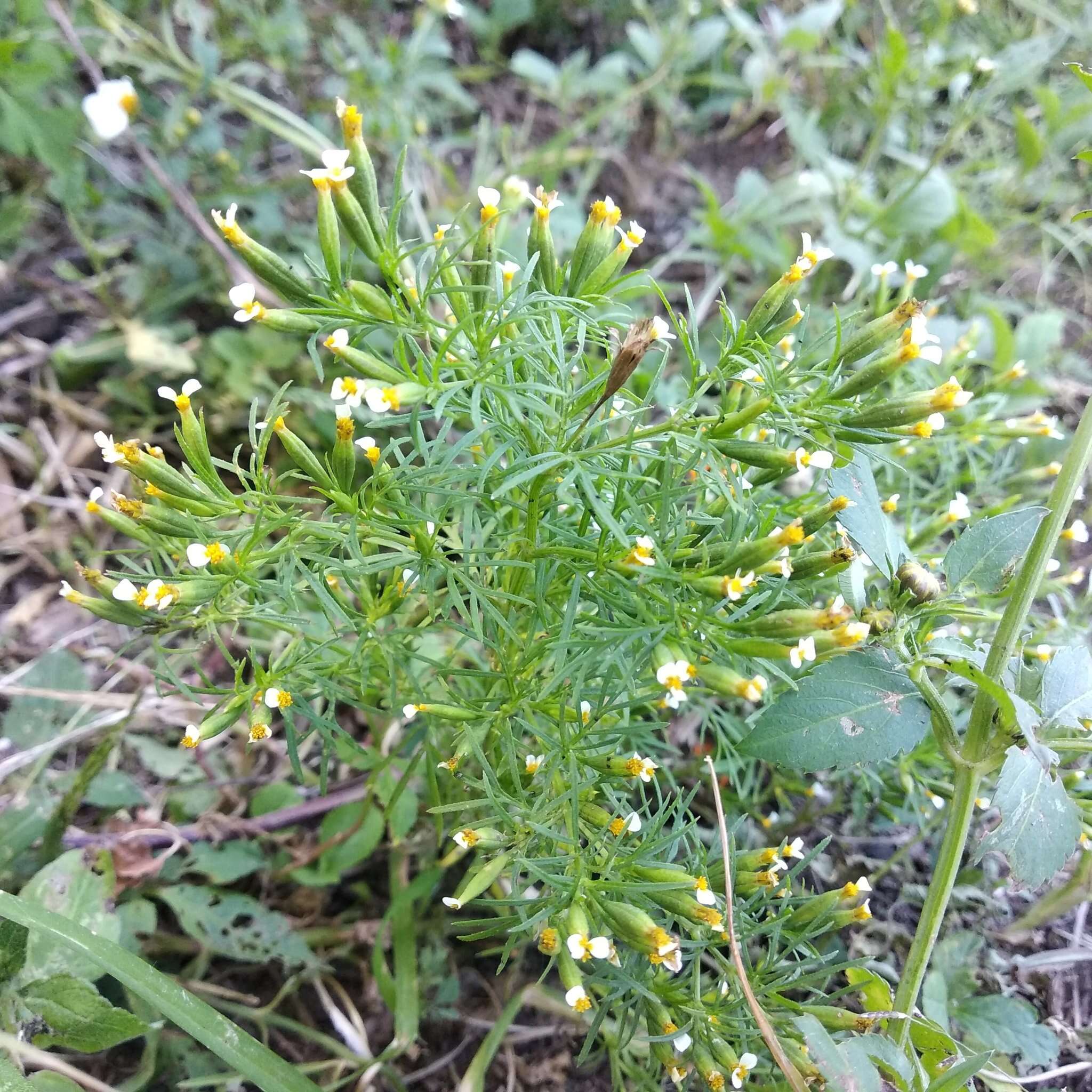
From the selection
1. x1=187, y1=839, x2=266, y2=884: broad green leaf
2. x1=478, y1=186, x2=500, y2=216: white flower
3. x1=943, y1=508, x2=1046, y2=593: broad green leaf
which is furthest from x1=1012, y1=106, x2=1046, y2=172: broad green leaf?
x1=187, y1=839, x2=266, y2=884: broad green leaf

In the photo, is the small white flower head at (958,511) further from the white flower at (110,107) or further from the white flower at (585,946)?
the white flower at (110,107)

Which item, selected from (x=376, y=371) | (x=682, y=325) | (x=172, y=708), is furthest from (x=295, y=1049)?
(x=682, y=325)

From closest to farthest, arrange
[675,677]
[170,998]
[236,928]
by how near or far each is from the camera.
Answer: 1. [675,677]
2. [170,998]
3. [236,928]

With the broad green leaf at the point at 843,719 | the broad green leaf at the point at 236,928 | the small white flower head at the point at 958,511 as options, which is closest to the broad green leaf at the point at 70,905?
the broad green leaf at the point at 236,928

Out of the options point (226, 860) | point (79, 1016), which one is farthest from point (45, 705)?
point (79, 1016)

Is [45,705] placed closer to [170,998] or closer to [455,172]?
[170,998]

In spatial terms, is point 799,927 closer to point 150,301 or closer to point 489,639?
point 489,639
